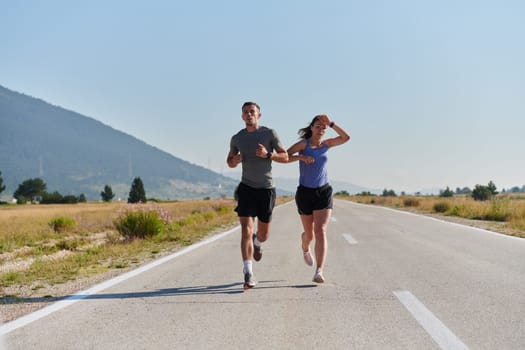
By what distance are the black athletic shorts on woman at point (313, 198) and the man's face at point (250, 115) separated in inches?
40.3

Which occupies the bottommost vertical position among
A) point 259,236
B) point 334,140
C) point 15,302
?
point 15,302

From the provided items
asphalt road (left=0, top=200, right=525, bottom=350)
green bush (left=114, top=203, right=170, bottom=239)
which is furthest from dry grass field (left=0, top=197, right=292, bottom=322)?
asphalt road (left=0, top=200, right=525, bottom=350)

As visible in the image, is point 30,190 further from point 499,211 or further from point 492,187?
point 499,211

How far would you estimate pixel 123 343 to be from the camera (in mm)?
3852

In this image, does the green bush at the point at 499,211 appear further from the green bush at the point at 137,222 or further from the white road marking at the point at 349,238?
the green bush at the point at 137,222

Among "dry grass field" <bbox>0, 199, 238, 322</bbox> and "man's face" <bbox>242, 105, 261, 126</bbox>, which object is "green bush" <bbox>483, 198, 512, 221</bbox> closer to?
"dry grass field" <bbox>0, 199, 238, 322</bbox>

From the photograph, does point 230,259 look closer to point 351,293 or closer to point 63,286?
point 63,286

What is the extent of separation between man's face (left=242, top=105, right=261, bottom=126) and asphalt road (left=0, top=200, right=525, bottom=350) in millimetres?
1956

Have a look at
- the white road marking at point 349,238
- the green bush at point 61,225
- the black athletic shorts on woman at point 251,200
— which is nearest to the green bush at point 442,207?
the white road marking at point 349,238

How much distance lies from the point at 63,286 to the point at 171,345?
11.1 feet

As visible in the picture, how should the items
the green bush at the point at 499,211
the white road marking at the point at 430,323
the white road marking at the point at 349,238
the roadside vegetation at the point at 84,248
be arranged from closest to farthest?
1. the white road marking at the point at 430,323
2. the roadside vegetation at the point at 84,248
3. the white road marking at the point at 349,238
4. the green bush at the point at 499,211

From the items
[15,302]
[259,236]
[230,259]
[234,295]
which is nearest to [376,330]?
[234,295]

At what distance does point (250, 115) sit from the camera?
6.07 m

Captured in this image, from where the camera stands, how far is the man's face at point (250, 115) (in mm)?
6074
